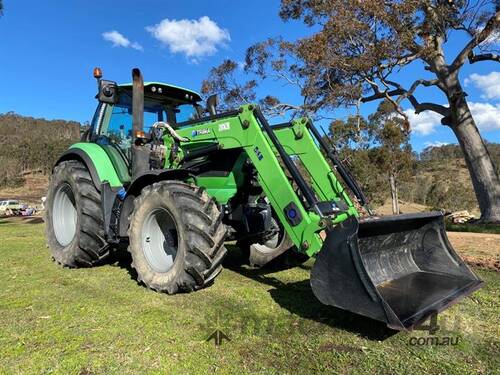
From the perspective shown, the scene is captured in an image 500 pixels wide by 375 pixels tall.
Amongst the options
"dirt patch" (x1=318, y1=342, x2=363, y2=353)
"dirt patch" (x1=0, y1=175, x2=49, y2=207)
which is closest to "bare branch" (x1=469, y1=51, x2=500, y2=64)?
"dirt patch" (x1=318, y1=342, x2=363, y2=353)

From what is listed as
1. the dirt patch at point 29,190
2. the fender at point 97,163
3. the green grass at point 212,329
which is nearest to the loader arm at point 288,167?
the green grass at point 212,329

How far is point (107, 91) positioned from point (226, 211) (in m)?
2.45

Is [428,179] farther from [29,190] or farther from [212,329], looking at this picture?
[29,190]

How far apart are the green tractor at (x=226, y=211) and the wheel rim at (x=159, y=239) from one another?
0.01m

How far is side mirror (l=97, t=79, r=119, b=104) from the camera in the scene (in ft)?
20.8

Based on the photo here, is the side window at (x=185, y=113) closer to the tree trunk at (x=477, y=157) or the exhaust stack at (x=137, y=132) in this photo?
the exhaust stack at (x=137, y=132)

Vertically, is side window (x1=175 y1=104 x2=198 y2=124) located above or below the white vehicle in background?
above

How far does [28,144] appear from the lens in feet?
268

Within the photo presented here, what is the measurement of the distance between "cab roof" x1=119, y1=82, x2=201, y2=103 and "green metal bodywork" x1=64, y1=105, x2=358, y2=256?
946mm

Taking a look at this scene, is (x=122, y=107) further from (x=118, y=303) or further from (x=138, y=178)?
(x=118, y=303)

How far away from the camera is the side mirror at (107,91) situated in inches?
250

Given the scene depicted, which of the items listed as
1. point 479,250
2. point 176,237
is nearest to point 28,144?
point 176,237

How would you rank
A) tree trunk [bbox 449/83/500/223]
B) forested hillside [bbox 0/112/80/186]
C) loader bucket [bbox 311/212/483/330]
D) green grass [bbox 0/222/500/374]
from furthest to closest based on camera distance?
forested hillside [bbox 0/112/80/186] < tree trunk [bbox 449/83/500/223] < loader bucket [bbox 311/212/483/330] < green grass [bbox 0/222/500/374]

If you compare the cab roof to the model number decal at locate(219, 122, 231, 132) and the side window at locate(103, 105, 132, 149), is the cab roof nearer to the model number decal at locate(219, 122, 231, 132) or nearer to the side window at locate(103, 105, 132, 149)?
the side window at locate(103, 105, 132, 149)
